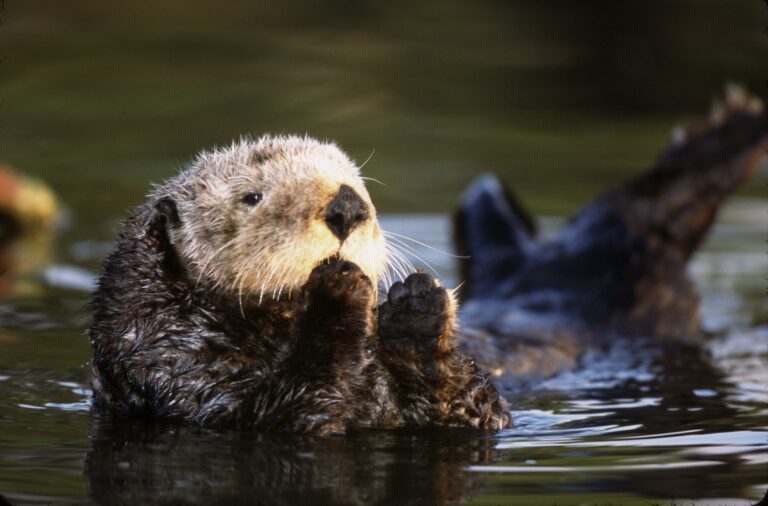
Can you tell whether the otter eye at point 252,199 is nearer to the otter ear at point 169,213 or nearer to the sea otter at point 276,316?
the sea otter at point 276,316

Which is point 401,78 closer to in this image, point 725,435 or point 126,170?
point 126,170

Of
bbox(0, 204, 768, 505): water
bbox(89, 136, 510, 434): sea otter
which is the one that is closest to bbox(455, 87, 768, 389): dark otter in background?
bbox(0, 204, 768, 505): water

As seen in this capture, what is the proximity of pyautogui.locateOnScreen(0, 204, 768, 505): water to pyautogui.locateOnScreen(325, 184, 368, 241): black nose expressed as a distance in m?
0.73

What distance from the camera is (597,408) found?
4.98 metres

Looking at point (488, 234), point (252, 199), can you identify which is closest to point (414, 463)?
point (252, 199)

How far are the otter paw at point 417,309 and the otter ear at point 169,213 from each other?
0.92 metres

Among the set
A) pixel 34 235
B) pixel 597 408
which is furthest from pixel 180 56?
pixel 597 408

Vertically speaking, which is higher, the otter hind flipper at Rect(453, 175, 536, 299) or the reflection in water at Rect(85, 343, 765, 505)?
the otter hind flipper at Rect(453, 175, 536, 299)

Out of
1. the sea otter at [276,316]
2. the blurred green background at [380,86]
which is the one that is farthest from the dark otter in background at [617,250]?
the blurred green background at [380,86]

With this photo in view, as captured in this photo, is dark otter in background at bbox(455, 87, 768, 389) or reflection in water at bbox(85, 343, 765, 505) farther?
dark otter in background at bbox(455, 87, 768, 389)

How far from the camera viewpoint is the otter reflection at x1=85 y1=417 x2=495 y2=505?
3543mm

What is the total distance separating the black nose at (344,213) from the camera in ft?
13.1

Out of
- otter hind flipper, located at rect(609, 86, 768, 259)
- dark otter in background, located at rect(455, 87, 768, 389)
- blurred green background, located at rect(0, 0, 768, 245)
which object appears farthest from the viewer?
blurred green background, located at rect(0, 0, 768, 245)

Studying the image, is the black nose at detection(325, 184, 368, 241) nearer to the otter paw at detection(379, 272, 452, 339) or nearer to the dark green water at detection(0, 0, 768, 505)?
the otter paw at detection(379, 272, 452, 339)
